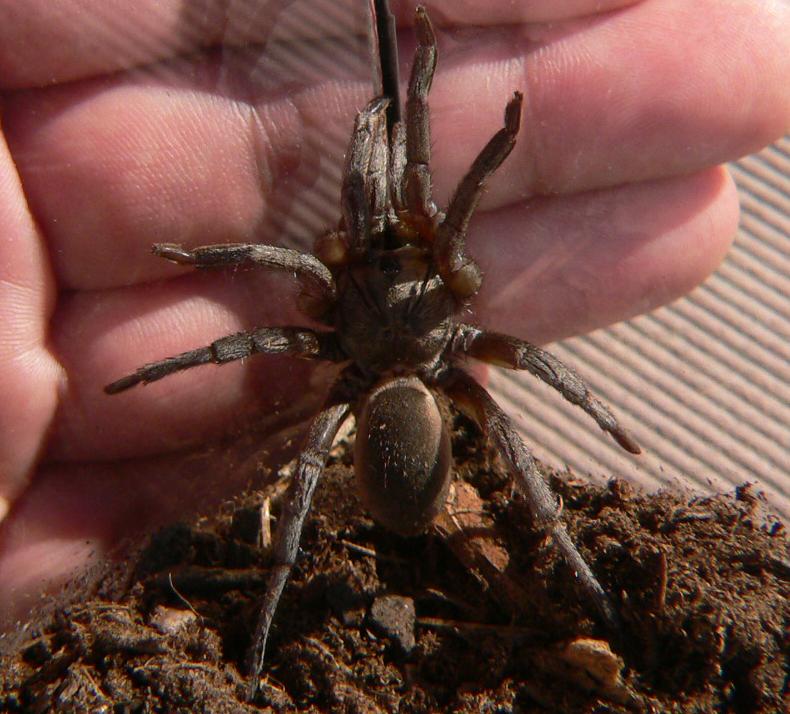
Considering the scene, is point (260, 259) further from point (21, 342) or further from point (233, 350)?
point (21, 342)

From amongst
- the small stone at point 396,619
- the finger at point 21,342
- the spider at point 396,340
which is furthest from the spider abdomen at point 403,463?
the finger at point 21,342

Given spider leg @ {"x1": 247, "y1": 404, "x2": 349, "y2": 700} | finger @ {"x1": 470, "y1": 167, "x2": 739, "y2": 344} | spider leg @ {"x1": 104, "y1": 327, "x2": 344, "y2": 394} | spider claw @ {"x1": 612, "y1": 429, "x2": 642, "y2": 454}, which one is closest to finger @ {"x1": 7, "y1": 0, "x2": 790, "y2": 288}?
finger @ {"x1": 470, "y1": 167, "x2": 739, "y2": 344}

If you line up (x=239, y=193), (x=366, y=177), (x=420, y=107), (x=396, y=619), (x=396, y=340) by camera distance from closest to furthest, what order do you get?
(x=396, y=619), (x=420, y=107), (x=366, y=177), (x=396, y=340), (x=239, y=193)

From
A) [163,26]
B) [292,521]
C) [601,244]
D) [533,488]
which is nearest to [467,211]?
[601,244]

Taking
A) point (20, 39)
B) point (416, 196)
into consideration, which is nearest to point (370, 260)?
point (416, 196)

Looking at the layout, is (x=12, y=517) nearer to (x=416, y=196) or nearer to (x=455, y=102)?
(x=416, y=196)

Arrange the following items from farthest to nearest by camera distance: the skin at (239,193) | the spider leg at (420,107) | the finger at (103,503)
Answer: the finger at (103,503) → the skin at (239,193) → the spider leg at (420,107)

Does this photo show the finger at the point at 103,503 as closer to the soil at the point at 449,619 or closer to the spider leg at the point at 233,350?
the soil at the point at 449,619

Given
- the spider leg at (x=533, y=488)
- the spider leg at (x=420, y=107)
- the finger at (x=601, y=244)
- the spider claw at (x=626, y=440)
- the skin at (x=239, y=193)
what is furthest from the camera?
the finger at (x=601, y=244)

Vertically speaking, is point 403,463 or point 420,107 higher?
point 420,107
